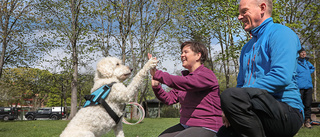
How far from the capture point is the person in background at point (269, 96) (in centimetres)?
181

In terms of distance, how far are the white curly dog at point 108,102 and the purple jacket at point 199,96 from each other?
25.7 inches

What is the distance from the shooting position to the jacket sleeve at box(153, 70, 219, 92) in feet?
8.48

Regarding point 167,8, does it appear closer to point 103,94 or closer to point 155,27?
point 155,27

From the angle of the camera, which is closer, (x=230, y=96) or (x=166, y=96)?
(x=230, y=96)

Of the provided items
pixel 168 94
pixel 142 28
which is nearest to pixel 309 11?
pixel 142 28

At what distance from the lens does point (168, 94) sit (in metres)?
3.59

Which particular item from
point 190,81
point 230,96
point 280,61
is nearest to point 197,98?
point 190,81

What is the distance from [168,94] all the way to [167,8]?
22475 millimetres

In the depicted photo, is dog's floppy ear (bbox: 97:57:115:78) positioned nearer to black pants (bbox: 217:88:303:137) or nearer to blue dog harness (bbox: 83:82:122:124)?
blue dog harness (bbox: 83:82:122:124)

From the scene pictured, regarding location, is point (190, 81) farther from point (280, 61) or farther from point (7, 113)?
point (7, 113)

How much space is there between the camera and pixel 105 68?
3.97 m

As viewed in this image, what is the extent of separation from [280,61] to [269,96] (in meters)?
0.33

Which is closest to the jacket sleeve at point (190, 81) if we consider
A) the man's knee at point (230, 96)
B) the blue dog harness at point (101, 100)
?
the man's knee at point (230, 96)

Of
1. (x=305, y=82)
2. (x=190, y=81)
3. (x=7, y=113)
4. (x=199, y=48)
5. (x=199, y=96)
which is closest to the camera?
(x=190, y=81)
